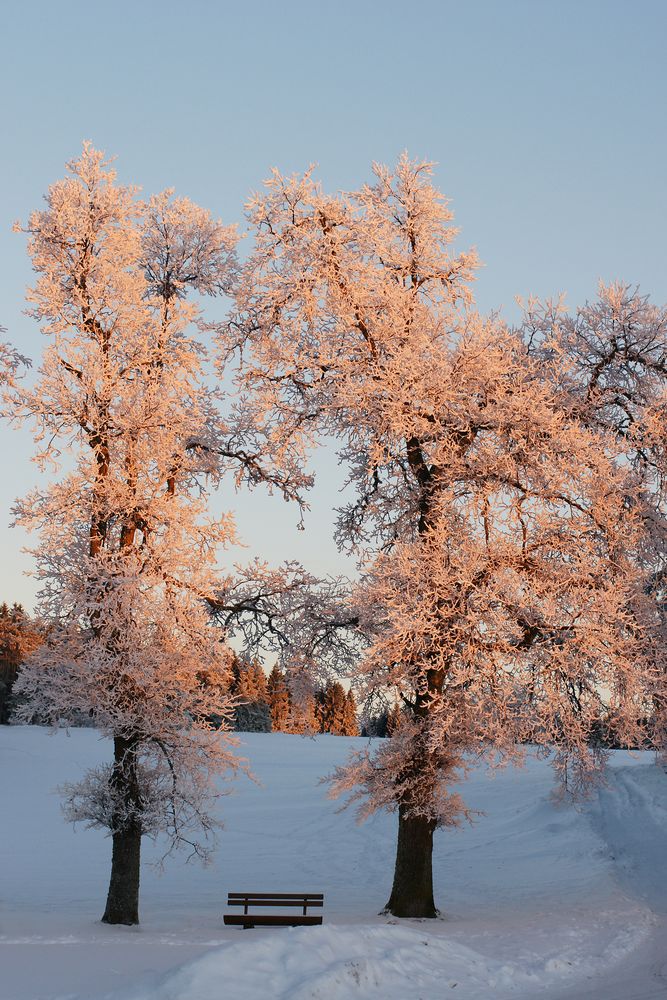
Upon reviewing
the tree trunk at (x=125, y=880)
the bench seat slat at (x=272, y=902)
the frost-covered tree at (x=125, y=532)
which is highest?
the frost-covered tree at (x=125, y=532)

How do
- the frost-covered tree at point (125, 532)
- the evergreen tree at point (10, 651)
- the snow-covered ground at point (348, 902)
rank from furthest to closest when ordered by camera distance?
the evergreen tree at point (10, 651), the frost-covered tree at point (125, 532), the snow-covered ground at point (348, 902)

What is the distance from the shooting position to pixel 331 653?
18078 mm

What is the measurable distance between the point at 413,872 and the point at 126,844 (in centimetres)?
485

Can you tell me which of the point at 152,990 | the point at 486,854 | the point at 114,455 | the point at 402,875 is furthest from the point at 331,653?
the point at 486,854

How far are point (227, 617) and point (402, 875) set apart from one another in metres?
5.38

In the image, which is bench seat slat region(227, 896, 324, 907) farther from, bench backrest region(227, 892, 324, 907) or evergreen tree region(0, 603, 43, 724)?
evergreen tree region(0, 603, 43, 724)

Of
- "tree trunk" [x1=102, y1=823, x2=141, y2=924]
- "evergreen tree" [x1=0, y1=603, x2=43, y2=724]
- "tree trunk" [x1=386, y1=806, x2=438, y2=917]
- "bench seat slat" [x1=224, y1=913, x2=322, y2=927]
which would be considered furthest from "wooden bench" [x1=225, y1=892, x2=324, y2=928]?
"evergreen tree" [x1=0, y1=603, x2=43, y2=724]

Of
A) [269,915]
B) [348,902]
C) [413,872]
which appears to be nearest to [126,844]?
[269,915]

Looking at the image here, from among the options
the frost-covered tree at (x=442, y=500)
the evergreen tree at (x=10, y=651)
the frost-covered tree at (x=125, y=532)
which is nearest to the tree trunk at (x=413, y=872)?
the frost-covered tree at (x=442, y=500)

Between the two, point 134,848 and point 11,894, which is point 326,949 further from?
point 11,894

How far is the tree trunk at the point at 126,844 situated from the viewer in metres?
15.7

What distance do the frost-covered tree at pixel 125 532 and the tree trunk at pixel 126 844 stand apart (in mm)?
23

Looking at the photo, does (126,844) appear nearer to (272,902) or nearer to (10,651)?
(272,902)

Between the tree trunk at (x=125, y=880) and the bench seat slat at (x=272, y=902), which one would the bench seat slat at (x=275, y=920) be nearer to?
the bench seat slat at (x=272, y=902)
